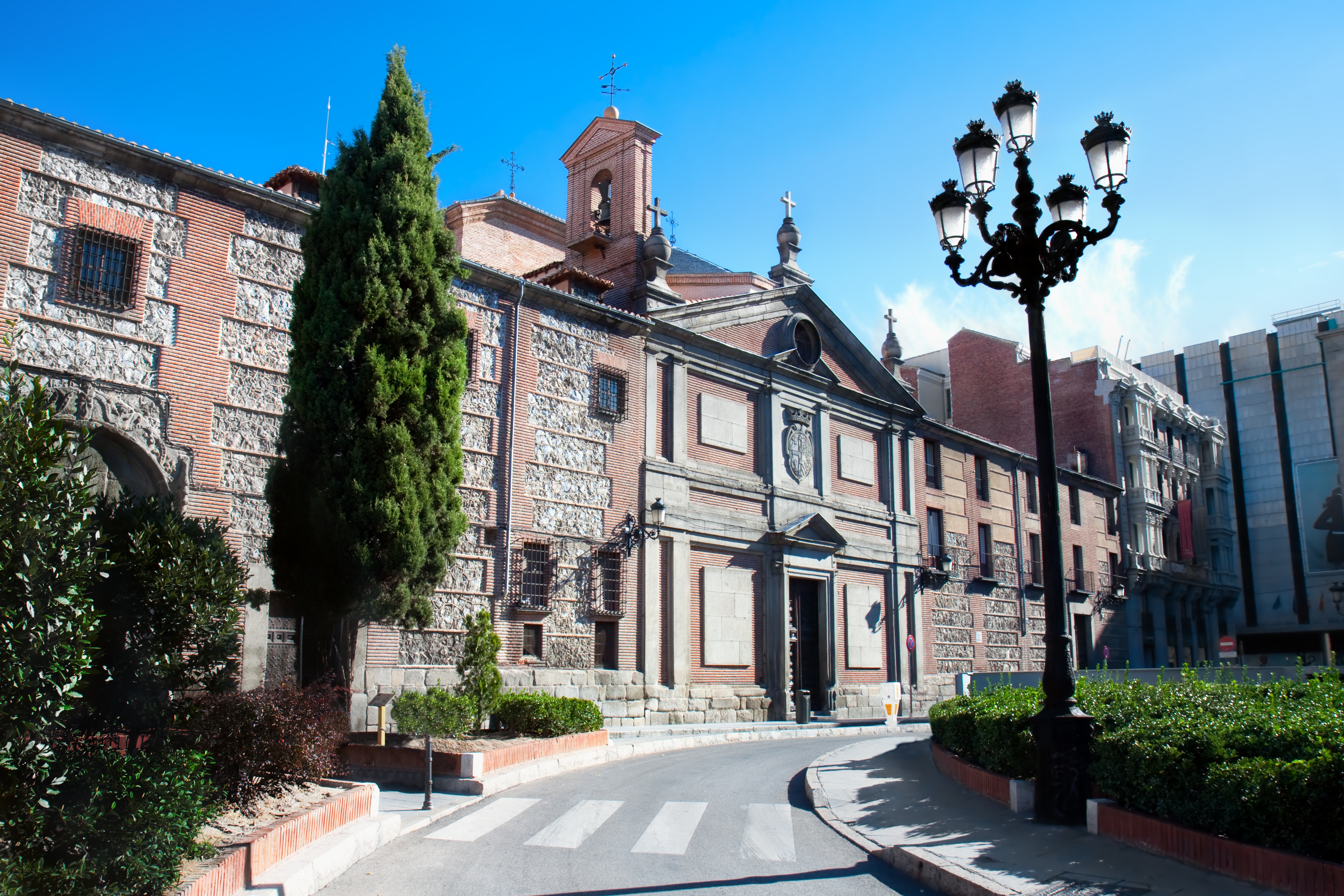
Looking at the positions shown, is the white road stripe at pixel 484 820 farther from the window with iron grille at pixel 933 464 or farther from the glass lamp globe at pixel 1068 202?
the window with iron grille at pixel 933 464

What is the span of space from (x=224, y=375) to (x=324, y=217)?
295cm

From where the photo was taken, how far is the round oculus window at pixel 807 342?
89.4 feet

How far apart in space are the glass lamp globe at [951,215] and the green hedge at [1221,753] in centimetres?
467

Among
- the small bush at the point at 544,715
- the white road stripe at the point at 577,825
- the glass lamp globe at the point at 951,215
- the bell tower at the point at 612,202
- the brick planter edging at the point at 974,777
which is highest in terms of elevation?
the bell tower at the point at 612,202

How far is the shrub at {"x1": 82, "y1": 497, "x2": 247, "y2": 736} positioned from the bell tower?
656 inches

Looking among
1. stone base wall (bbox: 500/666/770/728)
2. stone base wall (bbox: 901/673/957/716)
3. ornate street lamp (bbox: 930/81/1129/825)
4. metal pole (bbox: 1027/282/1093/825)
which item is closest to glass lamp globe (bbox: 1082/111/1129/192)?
ornate street lamp (bbox: 930/81/1129/825)

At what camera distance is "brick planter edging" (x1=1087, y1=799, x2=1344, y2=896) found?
601cm

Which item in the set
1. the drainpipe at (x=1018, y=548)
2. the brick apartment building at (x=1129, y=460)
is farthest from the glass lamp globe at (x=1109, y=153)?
the brick apartment building at (x=1129, y=460)

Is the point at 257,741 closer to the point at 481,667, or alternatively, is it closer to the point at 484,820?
the point at 484,820

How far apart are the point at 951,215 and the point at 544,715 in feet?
29.6

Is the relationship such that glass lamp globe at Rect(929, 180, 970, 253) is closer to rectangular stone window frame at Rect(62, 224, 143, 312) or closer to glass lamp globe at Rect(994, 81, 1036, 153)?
glass lamp globe at Rect(994, 81, 1036, 153)

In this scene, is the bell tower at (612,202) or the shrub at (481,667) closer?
the shrub at (481,667)

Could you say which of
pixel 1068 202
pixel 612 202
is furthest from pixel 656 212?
pixel 1068 202

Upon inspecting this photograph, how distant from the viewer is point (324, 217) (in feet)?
46.7
